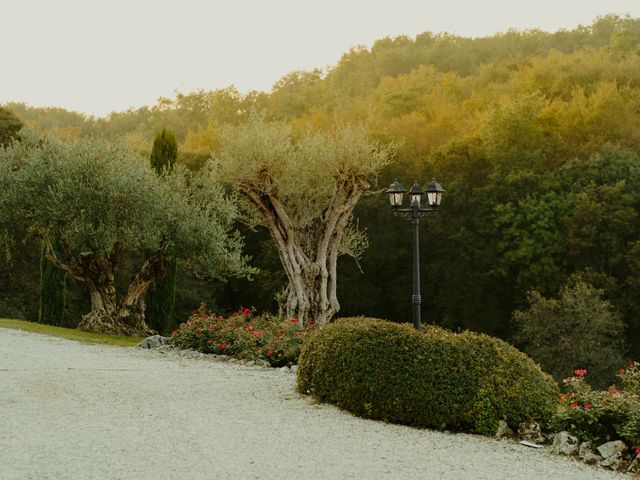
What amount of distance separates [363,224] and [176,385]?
24.3 metres

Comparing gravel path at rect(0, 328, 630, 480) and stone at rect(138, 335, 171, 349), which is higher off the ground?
gravel path at rect(0, 328, 630, 480)

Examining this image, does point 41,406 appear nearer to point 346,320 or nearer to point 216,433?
point 216,433

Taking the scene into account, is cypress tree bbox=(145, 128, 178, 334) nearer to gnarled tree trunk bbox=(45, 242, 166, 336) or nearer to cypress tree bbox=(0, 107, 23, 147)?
gnarled tree trunk bbox=(45, 242, 166, 336)

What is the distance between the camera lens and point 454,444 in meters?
8.83

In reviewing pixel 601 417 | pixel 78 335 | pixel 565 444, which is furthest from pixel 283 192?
pixel 565 444

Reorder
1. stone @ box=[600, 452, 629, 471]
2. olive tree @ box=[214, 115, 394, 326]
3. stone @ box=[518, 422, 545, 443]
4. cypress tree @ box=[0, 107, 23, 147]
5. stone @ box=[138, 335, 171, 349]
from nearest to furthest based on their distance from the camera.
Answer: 1. stone @ box=[600, 452, 629, 471]
2. stone @ box=[518, 422, 545, 443]
3. stone @ box=[138, 335, 171, 349]
4. olive tree @ box=[214, 115, 394, 326]
5. cypress tree @ box=[0, 107, 23, 147]

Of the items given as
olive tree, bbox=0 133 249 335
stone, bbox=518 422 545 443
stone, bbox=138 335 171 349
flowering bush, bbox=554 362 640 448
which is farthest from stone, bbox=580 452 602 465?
olive tree, bbox=0 133 249 335

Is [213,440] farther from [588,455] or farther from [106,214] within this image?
[106,214]

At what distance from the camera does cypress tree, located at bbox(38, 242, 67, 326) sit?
26297 millimetres

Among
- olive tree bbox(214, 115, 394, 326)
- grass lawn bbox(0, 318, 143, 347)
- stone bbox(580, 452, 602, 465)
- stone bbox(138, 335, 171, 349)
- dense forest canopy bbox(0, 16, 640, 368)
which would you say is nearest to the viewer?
stone bbox(580, 452, 602, 465)

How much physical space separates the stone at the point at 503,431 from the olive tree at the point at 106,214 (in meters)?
15.0

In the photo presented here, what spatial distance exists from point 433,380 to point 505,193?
2521 centimetres

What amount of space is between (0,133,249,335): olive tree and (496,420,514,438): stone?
15003mm

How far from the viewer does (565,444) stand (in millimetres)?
8898
